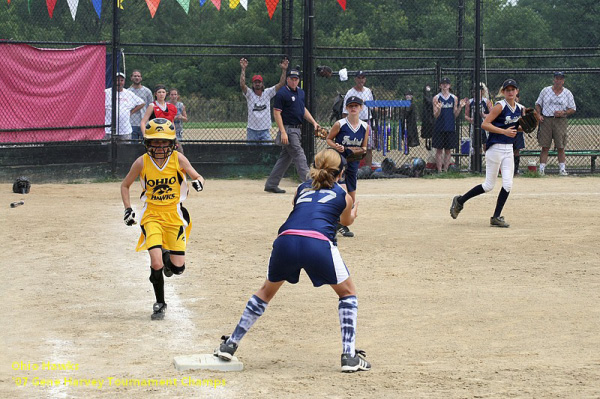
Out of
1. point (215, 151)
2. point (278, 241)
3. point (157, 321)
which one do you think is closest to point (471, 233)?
point (157, 321)

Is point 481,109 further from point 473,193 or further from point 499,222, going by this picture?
point 499,222

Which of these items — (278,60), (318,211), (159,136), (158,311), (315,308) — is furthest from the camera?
(278,60)

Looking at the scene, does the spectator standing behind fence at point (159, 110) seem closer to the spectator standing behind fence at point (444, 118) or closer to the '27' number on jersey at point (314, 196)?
the spectator standing behind fence at point (444, 118)

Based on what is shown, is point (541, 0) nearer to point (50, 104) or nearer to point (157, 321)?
point (50, 104)

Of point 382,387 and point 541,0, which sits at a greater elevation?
point 541,0

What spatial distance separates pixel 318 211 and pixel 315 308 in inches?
76.7

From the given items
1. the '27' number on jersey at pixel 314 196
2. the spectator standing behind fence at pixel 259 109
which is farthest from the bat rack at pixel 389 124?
the '27' number on jersey at pixel 314 196

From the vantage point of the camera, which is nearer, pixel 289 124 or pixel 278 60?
pixel 289 124

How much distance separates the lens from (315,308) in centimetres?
834

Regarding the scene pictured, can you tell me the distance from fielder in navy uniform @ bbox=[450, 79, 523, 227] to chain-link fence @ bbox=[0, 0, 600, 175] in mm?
4065

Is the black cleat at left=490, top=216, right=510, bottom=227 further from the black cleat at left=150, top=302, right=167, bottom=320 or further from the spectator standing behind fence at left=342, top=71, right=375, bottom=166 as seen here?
the black cleat at left=150, top=302, right=167, bottom=320

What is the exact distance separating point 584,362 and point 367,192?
10029 millimetres

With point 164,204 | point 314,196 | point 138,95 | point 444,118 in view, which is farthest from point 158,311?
point 444,118

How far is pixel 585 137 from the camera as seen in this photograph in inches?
1189
